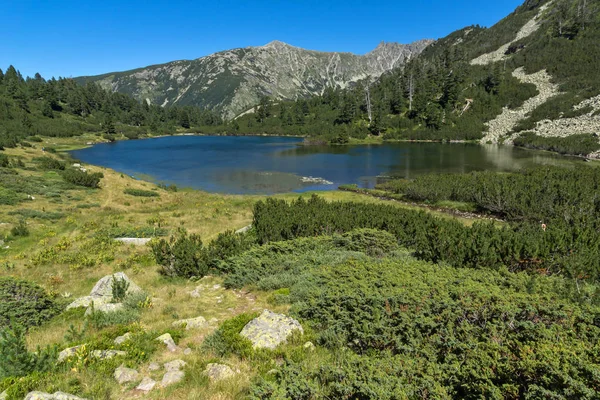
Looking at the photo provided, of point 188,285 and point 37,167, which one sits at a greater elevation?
point 37,167

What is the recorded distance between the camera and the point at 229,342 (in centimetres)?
838

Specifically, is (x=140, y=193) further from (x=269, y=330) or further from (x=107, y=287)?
(x=269, y=330)

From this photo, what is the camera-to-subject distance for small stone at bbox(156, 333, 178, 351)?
8.46 metres

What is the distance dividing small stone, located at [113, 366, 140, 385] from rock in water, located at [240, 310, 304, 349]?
2.71 m

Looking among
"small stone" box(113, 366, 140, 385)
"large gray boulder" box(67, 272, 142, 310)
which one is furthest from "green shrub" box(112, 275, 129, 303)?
"small stone" box(113, 366, 140, 385)

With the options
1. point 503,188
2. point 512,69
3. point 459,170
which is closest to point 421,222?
point 503,188

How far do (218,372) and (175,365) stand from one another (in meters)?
1.22

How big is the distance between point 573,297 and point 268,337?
786cm

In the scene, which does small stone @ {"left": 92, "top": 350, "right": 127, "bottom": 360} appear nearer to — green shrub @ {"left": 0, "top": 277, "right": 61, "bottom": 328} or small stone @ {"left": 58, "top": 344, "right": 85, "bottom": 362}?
small stone @ {"left": 58, "top": 344, "right": 85, "bottom": 362}

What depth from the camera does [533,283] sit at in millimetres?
8727

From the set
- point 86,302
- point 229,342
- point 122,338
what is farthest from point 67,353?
point 86,302

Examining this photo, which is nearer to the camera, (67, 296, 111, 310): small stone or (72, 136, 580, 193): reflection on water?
(67, 296, 111, 310): small stone

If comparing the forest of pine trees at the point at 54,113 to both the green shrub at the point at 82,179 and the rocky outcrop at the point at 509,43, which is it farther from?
the rocky outcrop at the point at 509,43

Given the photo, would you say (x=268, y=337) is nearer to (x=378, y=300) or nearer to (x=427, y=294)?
(x=378, y=300)
